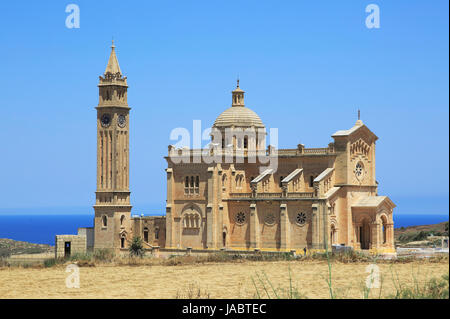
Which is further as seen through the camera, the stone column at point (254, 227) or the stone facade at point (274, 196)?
the stone column at point (254, 227)

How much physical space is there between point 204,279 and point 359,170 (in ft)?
109

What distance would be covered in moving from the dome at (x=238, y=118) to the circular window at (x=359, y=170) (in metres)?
11.9

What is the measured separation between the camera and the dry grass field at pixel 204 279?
29.2 meters

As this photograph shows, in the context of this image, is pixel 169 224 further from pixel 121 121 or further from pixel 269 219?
pixel 121 121

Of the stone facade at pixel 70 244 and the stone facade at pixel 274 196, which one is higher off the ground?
the stone facade at pixel 274 196

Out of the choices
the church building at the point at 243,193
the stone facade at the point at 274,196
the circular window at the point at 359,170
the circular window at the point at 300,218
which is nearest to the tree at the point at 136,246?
the church building at the point at 243,193

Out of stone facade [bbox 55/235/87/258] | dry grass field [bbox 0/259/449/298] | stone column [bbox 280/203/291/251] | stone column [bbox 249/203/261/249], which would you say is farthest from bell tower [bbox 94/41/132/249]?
dry grass field [bbox 0/259/449/298]

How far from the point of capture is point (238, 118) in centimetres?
7338

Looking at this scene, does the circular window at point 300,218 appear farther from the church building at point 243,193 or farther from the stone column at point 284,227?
the stone column at point 284,227

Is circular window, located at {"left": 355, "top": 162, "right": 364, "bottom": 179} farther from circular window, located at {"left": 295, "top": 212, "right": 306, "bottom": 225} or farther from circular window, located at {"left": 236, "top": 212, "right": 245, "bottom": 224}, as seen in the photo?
circular window, located at {"left": 236, "top": 212, "right": 245, "bottom": 224}

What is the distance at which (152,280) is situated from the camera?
114 ft

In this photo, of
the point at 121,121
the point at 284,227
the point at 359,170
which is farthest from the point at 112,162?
the point at 359,170

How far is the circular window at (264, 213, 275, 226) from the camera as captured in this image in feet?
214
